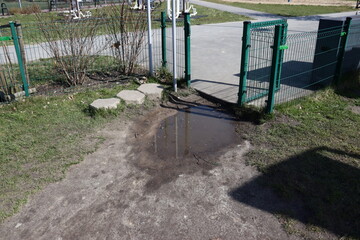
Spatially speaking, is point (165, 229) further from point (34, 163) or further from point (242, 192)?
point (34, 163)

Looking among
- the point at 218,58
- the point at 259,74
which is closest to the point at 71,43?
the point at 259,74

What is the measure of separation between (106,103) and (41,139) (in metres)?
1.46

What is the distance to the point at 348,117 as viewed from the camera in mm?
5902

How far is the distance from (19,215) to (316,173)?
3.63 metres

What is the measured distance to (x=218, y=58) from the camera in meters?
9.91

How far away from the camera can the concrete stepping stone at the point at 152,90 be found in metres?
6.93

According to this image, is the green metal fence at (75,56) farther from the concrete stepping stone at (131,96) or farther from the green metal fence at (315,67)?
the green metal fence at (315,67)

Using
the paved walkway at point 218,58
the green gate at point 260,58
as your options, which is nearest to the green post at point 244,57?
the green gate at point 260,58

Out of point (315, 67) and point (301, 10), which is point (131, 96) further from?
Result: point (301, 10)

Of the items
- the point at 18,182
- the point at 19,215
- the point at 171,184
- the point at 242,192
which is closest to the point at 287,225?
the point at 242,192

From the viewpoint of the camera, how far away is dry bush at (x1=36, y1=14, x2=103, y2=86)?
7230 millimetres

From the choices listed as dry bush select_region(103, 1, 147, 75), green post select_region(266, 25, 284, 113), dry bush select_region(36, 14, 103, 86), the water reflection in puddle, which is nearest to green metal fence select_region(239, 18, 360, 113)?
green post select_region(266, 25, 284, 113)

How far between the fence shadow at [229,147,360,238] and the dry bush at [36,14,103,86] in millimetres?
5022

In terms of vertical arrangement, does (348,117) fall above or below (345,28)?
below
